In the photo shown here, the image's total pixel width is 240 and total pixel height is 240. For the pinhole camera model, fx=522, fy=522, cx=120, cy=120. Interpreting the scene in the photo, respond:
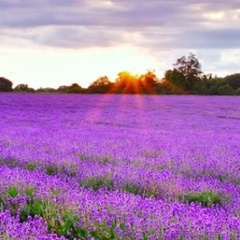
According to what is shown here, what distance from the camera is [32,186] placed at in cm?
457

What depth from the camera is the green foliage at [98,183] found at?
5.18 m

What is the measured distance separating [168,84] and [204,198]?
53907 mm

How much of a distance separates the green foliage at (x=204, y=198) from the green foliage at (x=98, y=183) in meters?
0.87

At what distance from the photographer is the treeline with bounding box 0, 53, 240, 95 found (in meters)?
52.7

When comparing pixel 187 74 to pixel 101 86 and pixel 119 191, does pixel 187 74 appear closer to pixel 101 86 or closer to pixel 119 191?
pixel 101 86

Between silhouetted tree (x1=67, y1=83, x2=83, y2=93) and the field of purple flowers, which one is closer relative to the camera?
the field of purple flowers

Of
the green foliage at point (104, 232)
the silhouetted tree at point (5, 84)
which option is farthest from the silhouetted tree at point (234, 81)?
the green foliage at point (104, 232)

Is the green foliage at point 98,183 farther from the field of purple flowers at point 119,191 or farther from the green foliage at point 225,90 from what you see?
the green foliage at point 225,90

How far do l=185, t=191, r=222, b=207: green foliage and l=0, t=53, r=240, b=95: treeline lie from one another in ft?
140

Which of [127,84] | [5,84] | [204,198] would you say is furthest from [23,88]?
[204,198]

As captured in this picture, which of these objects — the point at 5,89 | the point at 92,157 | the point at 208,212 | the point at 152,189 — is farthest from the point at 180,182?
the point at 5,89

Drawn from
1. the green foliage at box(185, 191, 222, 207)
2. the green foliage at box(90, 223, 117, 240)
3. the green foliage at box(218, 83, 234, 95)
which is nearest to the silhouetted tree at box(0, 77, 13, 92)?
the green foliage at box(218, 83, 234, 95)

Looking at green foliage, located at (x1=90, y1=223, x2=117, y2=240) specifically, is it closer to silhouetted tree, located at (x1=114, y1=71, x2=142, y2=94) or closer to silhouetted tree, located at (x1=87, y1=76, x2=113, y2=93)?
silhouetted tree, located at (x1=87, y1=76, x2=113, y2=93)

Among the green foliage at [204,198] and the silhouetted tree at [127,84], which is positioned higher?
the silhouetted tree at [127,84]
